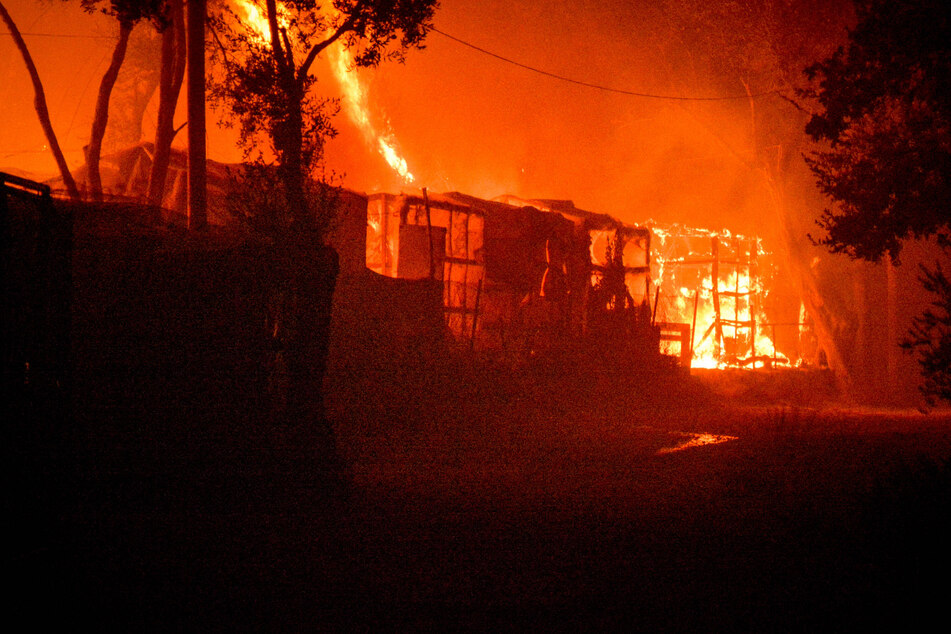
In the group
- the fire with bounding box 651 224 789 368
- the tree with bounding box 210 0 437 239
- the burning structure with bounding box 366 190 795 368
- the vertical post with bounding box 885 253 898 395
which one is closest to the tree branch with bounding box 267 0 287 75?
the tree with bounding box 210 0 437 239

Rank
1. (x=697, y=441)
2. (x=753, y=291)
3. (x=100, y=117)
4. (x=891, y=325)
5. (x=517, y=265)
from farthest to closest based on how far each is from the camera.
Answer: (x=753, y=291)
(x=891, y=325)
(x=517, y=265)
(x=100, y=117)
(x=697, y=441)

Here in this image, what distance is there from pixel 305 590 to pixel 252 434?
2535 millimetres

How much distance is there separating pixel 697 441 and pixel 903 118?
5755 mm

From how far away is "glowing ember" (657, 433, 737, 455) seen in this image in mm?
10891

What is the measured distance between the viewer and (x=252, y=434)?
6645 mm

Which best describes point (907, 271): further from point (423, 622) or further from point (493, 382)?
point (423, 622)

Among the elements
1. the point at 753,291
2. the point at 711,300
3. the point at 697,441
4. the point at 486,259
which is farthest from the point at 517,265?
the point at 711,300

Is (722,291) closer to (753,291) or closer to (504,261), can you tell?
(753,291)

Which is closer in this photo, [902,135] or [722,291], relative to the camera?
[902,135]

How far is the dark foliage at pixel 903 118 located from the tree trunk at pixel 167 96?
1117 centimetres

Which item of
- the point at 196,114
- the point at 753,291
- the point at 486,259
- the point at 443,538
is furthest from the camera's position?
the point at 753,291

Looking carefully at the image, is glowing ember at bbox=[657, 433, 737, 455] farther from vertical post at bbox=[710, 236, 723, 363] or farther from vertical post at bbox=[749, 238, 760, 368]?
vertical post at bbox=[749, 238, 760, 368]

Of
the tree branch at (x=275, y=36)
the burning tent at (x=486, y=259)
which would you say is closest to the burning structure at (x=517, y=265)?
the burning tent at (x=486, y=259)

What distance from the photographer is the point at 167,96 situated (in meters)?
14.1
